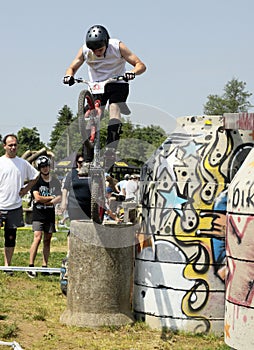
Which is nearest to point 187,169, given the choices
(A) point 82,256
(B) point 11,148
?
(A) point 82,256

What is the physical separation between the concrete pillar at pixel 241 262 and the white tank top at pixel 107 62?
109 inches

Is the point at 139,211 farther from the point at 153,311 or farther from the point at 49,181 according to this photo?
the point at 49,181

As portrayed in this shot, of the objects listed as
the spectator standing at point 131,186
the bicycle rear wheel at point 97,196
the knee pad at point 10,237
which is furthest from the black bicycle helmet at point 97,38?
the knee pad at point 10,237

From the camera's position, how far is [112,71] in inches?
352

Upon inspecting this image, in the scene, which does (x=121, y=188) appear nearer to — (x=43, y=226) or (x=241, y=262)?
(x=43, y=226)

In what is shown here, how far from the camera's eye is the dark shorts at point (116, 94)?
8.93 meters

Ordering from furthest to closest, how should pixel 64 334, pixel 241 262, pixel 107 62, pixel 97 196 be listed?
pixel 107 62 < pixel 97 196 < pixel 64 334 < pixel 241 262

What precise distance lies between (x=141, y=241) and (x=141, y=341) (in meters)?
1.17

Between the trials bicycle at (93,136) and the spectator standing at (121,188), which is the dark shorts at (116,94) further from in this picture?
the spectator standing at (121,188)

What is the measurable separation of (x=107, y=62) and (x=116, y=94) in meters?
0.38

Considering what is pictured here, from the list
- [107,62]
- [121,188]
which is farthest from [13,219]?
[107,62]

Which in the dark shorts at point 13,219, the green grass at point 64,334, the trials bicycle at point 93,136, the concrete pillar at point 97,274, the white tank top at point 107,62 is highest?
the white tank top at point 107,62

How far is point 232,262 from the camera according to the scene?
657 cm

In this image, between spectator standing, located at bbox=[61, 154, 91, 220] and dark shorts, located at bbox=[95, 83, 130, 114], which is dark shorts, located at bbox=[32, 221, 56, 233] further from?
dark shorts, located at bbox=[95, 83, 130, 114]
